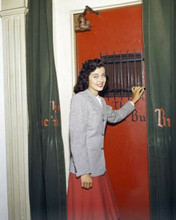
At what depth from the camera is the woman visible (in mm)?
1937

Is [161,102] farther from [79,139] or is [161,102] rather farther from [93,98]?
[79,139]

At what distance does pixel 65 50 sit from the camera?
240 cm

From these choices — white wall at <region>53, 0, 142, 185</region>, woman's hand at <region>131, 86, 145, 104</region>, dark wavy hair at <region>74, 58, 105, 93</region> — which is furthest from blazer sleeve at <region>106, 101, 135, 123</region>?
white wall at <region>53, 0, 142, 185</region>

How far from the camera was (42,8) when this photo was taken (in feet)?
7.57

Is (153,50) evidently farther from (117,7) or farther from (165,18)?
(117,7)

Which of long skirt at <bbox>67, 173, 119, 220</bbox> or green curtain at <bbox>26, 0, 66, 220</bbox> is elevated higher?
green curtain at <bbox>26, 0, 66, 220</bbox>

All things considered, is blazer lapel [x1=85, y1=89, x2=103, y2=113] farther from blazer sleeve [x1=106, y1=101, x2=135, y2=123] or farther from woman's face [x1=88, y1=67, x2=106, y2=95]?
blazer sleeve [x1=106, y1=101, x2=135, y2=123]

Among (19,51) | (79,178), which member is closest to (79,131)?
(79,178)

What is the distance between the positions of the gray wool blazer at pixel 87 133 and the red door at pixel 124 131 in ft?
0.96

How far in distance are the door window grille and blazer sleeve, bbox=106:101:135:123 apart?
0.12 m

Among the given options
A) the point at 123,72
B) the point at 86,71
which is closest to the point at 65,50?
the point at 86,71

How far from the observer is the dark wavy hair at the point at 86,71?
2059 mm

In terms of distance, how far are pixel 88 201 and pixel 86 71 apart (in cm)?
101

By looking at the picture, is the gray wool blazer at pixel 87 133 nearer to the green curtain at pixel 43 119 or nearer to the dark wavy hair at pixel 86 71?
the dark wavy hair at pixel 86 71
